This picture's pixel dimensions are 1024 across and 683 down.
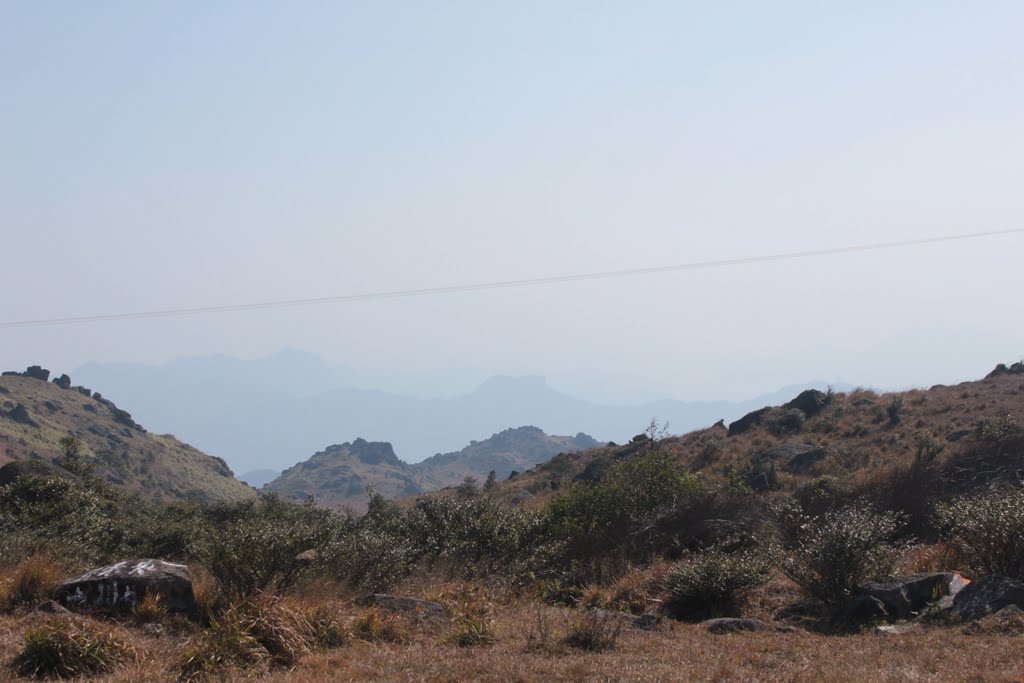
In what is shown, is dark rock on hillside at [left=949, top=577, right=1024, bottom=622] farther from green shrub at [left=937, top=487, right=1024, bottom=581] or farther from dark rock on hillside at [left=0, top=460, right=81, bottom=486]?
dark rock on hillside at [left=0, top=460, right=81, bottom=486]

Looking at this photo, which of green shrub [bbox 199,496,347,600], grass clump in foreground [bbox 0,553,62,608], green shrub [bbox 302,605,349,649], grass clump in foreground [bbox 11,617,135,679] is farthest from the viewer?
green shrub [bbox 199,496,347,600]

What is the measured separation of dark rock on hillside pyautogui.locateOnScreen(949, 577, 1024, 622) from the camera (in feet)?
33.7

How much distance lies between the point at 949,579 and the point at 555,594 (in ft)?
21.1

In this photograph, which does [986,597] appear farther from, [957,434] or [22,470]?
[22,470]

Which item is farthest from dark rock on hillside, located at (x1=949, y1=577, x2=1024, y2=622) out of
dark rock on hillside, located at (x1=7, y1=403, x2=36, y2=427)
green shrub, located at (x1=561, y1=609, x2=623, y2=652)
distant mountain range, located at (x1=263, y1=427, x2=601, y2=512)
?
distant mountain range, located at (x1=263, y1=427, x2=601, y2=512)

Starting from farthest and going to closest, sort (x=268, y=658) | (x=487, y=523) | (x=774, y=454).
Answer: (x=774, y=454) → (x=487, y=523) → (x=268, y=658)

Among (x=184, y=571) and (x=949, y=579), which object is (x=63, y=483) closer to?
(x=184, y=571)

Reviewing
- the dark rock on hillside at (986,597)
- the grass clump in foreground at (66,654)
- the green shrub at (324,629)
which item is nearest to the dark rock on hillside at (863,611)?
the dark rock on hillside at (986,597)

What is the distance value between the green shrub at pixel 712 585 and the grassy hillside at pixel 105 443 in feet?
234

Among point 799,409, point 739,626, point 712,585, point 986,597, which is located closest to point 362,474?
point 799,409

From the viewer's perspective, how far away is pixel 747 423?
1722 inches

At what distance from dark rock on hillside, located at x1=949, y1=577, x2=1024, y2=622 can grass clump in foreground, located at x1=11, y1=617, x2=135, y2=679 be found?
10.2 meters

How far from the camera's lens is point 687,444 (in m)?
44.7

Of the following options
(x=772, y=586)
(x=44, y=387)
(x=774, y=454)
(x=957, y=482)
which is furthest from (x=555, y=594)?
(x=44, y=387)
